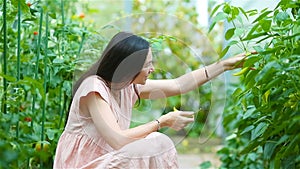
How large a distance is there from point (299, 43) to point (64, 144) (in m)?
0.94

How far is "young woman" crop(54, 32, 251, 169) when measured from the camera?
223cm

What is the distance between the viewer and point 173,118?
86.4 inches

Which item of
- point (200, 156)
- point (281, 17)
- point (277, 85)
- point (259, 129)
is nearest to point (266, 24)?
point (281, 17)

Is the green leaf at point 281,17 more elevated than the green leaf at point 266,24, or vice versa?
the green leaf at point 281,17

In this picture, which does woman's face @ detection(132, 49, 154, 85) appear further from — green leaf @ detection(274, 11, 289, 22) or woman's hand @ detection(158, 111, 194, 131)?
green leaf @ detection(274, 11, 289, 22)

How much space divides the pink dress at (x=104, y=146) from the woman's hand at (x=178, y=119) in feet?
0.26

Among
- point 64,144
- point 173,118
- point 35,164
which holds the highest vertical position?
point 173,118

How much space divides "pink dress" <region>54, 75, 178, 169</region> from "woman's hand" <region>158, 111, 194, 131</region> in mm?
78

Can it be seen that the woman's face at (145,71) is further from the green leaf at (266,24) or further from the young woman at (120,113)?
the green leaf at (266,24)

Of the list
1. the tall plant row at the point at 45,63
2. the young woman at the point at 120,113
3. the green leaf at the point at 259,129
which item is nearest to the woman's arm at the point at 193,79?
the young woman at the point at 120,113

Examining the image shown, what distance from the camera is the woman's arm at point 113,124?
222 centimetres

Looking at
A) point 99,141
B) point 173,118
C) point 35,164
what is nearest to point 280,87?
point 173,118

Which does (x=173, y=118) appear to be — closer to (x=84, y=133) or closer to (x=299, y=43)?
(x=84, y=133)

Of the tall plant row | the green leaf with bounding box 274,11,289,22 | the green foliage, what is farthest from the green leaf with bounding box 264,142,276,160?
the tall plant row
